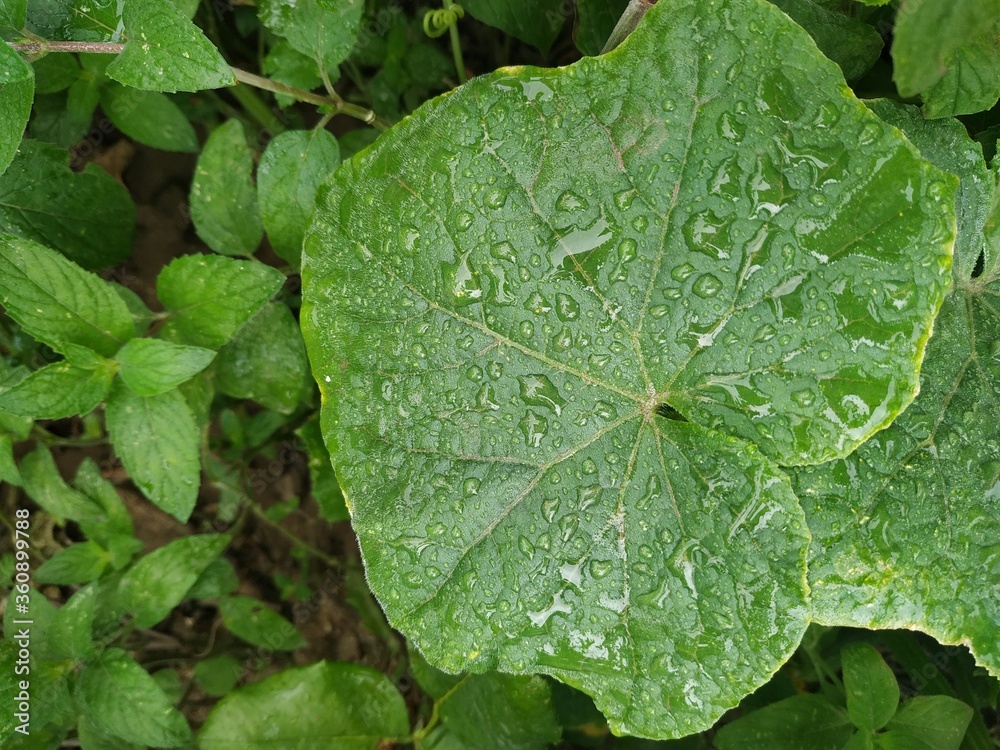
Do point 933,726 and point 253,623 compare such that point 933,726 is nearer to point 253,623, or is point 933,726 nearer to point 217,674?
point 253,623

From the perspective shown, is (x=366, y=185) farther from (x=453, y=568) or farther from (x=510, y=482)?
(x=453, y=568)

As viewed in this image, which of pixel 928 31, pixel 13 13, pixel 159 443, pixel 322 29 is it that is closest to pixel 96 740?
pixel 159 443

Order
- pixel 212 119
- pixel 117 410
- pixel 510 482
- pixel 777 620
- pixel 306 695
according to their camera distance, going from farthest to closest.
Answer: pixel 212 119
pixel 306 695
pixel 117 410
pixel 510 482
pixel 777 620

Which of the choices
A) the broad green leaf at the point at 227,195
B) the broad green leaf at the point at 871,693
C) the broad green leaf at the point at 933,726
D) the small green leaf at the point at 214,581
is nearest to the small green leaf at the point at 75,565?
the small green leaf at the point at 214,581

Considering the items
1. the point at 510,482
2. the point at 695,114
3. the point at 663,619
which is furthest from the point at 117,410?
the point at 695,114

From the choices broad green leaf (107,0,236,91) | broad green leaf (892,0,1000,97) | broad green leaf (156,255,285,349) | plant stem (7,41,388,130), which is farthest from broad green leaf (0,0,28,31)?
broad green leaf (892,0,1000,97)
